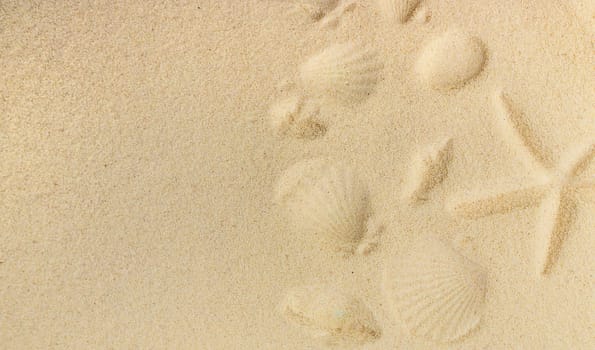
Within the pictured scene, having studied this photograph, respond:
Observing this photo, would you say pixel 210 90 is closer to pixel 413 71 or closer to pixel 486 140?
pixel 413 71

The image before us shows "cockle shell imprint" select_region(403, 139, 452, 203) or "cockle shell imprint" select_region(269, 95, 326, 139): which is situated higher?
"cockle shell imprint" select_region(269, 95, 326, 139)

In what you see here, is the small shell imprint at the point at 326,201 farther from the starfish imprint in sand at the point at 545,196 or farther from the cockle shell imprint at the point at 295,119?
the starfish imprint in sand at the point at 545,196

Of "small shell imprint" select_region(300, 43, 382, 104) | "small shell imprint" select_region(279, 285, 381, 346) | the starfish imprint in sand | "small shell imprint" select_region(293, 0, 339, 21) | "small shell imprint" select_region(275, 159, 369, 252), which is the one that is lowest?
the starfish imprint in sand

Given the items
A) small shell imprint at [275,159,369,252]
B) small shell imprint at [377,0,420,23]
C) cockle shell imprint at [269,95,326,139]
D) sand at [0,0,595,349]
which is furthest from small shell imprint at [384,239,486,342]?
small shell imprint at [377,0,420,23]

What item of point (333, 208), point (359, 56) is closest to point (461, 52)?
point (359, 56)

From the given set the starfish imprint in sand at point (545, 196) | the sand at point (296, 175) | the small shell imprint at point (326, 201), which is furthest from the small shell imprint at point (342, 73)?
the starfish imprint in sand at point (545, 196)

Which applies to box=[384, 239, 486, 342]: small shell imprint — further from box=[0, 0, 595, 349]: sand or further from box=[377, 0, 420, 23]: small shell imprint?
Result: box=[377, 0, 420, 23]: small shell imprint
